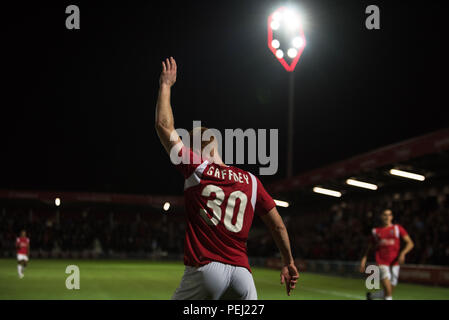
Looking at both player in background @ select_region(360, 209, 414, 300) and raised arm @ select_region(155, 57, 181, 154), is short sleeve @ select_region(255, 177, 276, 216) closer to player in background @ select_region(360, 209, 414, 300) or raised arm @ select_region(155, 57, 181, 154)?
raised arm @ select_region(155, 57, 181, 154)

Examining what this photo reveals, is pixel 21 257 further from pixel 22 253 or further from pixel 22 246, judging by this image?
pixel 22 246

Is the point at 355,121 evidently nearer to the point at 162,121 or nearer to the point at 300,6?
the point at 300,6

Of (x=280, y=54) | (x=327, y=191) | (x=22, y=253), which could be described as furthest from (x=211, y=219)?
(x=280, y=54)

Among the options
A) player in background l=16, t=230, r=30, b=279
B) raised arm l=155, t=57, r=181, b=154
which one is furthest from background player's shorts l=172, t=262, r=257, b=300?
player in background l=16, t=230, r=30, b=279

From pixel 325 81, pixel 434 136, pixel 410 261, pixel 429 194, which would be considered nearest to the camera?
pixel 434 136

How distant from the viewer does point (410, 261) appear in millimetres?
22766

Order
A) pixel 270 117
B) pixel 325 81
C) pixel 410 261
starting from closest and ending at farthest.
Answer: pixel 410 261 < pixel 325 81 < pixel 270 117

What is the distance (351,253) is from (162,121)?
24551 millimetres

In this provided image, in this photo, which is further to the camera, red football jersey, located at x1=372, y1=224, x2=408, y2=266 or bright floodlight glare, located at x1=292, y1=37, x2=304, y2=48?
bright floodlight glare, located at x1=292, y1=37, x2=304, y2=48

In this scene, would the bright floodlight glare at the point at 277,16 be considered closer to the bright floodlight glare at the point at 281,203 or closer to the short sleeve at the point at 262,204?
the bright floodlight glare at the point at 281,203

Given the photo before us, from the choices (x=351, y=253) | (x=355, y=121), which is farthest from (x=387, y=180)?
(x=355, y=121)

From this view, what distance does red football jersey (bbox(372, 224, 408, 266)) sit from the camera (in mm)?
11570

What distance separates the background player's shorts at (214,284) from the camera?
3.69 meters

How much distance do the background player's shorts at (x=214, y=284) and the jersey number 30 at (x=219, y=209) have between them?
28 cm
